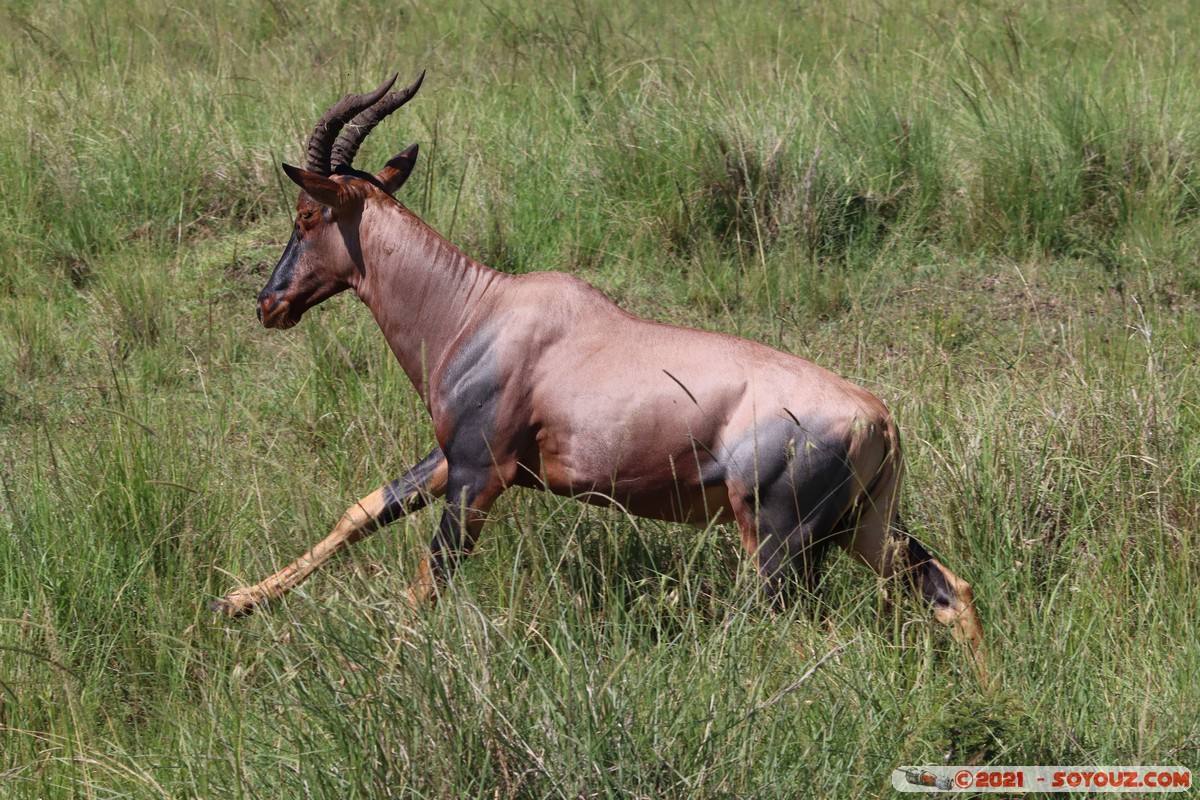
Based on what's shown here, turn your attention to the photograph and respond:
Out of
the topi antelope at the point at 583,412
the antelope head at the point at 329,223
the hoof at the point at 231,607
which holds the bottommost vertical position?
the hoof at the point at 231,607

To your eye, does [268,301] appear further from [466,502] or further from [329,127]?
[466,502]

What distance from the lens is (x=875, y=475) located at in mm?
4289

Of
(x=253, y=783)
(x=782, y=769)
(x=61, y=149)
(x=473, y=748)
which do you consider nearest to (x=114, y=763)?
(x=253, y=783)

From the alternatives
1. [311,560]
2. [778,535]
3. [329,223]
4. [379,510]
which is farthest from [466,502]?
Answer: [329,223]

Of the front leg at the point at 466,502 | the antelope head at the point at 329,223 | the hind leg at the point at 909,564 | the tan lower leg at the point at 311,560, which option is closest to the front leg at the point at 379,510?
the tan lower leg at the point at 311,560

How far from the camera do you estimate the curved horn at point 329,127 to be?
4844 mm

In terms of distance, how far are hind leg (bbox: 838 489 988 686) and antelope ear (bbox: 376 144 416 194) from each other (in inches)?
81.4

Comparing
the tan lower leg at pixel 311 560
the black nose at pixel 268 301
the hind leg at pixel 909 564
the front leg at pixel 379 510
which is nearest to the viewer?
the tan lower leg at pixel 311 560

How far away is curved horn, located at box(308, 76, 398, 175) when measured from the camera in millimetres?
4844

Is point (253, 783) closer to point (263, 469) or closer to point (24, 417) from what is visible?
point (263, 469)

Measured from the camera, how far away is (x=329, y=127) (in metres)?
4.86

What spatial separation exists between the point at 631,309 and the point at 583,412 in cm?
259

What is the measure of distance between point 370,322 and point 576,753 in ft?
11.5

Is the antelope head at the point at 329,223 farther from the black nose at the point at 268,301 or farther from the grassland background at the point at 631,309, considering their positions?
the grassland background at the point at 631,309
